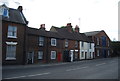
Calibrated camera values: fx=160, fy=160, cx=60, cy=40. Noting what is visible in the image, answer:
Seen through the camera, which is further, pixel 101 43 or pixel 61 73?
pixel 101 43

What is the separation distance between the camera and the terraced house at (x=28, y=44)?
84.3 ft

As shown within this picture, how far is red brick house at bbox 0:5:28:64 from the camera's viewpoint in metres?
25.2

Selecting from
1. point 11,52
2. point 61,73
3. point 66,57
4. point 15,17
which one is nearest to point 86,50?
point 66,57

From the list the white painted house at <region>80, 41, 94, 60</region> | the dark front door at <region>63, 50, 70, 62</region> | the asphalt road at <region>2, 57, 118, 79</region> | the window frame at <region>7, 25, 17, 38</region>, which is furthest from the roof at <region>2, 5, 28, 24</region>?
the white painted house at <region>80, 41, 94, 60</region>

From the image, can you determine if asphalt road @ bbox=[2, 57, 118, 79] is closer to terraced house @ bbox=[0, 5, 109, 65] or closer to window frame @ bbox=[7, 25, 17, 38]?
terraced house @ bbox=[0, 5, 109, 65]

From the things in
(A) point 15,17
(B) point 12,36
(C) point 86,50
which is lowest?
(C) point 86,50

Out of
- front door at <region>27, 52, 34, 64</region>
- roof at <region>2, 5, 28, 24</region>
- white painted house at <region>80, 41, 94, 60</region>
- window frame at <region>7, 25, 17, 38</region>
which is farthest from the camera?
white painted house at <region>80, 41, 94, 60</region>

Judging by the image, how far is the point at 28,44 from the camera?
2880 centimetres

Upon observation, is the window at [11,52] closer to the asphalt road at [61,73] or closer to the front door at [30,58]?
the front door at [30,58]

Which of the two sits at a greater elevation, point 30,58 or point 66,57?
point 30,58

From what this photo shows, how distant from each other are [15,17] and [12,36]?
12.4 ft

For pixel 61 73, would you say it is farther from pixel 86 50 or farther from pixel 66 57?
pixel 86 50

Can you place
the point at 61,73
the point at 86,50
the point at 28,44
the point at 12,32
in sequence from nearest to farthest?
the point at 61,73
the point at 12,32
the point at 28,44
the point at 86,50

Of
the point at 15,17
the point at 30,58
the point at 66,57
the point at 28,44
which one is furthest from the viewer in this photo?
the point at 66,57
